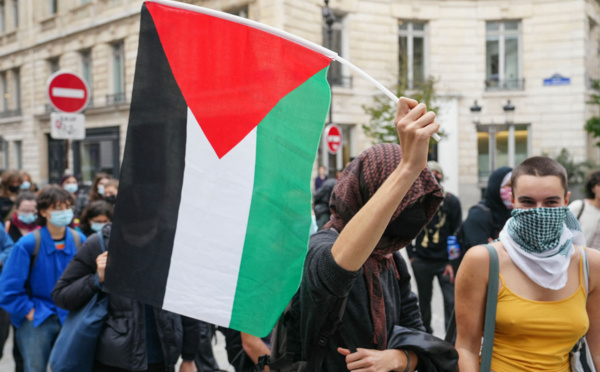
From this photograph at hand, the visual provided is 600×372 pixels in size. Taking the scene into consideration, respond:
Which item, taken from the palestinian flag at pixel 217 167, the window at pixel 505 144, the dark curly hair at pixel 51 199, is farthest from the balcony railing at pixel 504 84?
the palestinian flag at pixel 217 167

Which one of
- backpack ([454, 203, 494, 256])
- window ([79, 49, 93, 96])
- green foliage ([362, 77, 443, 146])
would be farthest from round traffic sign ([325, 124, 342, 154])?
window ([79, 49, 93, 96])

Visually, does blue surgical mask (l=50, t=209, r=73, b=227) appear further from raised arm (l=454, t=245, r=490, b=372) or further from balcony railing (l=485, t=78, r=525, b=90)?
balcony railing (l=485, t=78, r=525, b=90)

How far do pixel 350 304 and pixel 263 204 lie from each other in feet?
1.46

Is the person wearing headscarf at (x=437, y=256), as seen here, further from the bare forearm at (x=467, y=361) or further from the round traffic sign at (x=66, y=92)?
the round traffic sign at (x=66, y=92)

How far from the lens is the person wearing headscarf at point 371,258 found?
64.2 inches

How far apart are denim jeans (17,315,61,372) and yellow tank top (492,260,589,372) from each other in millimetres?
3356

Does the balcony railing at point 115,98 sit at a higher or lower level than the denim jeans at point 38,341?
higher

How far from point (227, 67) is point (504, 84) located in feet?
76.2

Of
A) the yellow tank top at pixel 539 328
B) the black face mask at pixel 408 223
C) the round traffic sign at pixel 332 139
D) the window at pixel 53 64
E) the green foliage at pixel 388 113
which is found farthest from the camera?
the window at pixel 53 64

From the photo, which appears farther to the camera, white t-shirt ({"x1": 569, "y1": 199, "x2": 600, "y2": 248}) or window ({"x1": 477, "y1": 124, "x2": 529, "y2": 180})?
window ({"x1": 477, "y1": 124, "x2": 529, "y2": 180})

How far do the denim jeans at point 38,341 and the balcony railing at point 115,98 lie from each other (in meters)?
20.9

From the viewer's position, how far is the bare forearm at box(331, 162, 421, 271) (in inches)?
63.4

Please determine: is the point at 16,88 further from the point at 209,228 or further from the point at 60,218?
the point at 209,228

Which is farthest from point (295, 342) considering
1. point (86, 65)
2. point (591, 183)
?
point (86, 65)
